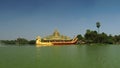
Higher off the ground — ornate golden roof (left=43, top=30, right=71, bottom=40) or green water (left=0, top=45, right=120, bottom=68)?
ornate golden roof (left=43, top=30, right=71, bottom=40)

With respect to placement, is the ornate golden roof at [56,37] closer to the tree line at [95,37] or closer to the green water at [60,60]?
the tree line at [95,37]

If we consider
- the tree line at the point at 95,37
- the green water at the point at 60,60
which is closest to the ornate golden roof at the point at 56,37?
the tree line at the point at 95,37

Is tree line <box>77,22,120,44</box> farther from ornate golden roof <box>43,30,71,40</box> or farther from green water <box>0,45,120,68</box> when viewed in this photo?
green water <box>0,45,120,68</box>

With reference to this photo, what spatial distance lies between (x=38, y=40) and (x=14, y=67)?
58839 mm

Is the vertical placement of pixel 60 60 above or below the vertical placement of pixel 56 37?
below

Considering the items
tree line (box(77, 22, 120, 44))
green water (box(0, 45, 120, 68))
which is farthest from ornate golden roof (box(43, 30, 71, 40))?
green water (box(0, 45, 120, 68))

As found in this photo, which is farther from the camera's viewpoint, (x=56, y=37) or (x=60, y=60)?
(x=56, y=37)

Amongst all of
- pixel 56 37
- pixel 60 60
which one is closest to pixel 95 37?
pixel 56 37

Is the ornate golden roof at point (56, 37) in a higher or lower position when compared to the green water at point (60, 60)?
higher

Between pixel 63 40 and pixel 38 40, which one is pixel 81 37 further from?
pixel 38 40

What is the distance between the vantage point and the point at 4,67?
43.8 ft

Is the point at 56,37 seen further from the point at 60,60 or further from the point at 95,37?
the point at 60,60

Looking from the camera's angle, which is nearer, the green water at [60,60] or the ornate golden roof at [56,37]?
the green water at [60,60]

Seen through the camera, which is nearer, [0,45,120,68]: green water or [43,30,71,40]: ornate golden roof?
[0,45,120,68]: green water
